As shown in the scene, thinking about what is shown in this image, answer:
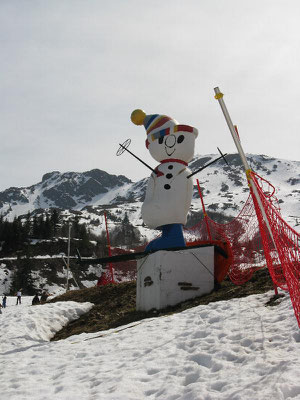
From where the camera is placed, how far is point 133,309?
41.5ft

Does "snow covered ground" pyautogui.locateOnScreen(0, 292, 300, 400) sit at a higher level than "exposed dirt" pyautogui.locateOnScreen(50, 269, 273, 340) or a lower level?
lower

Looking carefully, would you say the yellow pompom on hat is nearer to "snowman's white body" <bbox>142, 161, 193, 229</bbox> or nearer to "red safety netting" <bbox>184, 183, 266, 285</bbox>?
"snowman's white body" <bbox>142, 161, 193, 229</bbox>

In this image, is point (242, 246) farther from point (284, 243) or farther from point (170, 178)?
point (284, 243)

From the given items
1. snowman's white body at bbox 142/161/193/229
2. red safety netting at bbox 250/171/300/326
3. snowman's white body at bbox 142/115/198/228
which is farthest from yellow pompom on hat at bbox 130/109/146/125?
red safety netting at bbox 250/171/300/326

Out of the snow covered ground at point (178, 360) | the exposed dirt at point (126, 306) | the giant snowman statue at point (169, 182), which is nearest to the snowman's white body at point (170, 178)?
the giant snowman statue at point (169, 182)

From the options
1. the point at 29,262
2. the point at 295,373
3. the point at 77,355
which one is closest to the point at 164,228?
the point at 77,355

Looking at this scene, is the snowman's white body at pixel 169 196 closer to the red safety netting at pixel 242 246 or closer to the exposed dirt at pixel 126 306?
the red safety netting at pixel 242 246

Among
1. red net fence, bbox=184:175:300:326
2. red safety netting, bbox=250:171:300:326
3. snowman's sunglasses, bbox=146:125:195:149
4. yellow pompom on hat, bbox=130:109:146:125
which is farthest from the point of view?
yellow pompom on hat, bbox=130:109:146:125

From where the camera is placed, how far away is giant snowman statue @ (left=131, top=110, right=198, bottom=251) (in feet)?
39.9

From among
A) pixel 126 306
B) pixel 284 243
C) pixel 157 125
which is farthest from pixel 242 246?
pixel 284 243

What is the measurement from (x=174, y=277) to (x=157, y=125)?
5190 millimetres

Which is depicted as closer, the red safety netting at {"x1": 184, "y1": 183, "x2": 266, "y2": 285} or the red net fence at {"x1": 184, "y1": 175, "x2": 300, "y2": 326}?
the red net fence at {"x1": 184, "y1": 175, "x2": 300, "y2": 326}

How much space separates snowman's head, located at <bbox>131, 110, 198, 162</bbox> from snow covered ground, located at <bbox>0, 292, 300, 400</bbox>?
217 inches

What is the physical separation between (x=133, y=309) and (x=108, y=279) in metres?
10.6
